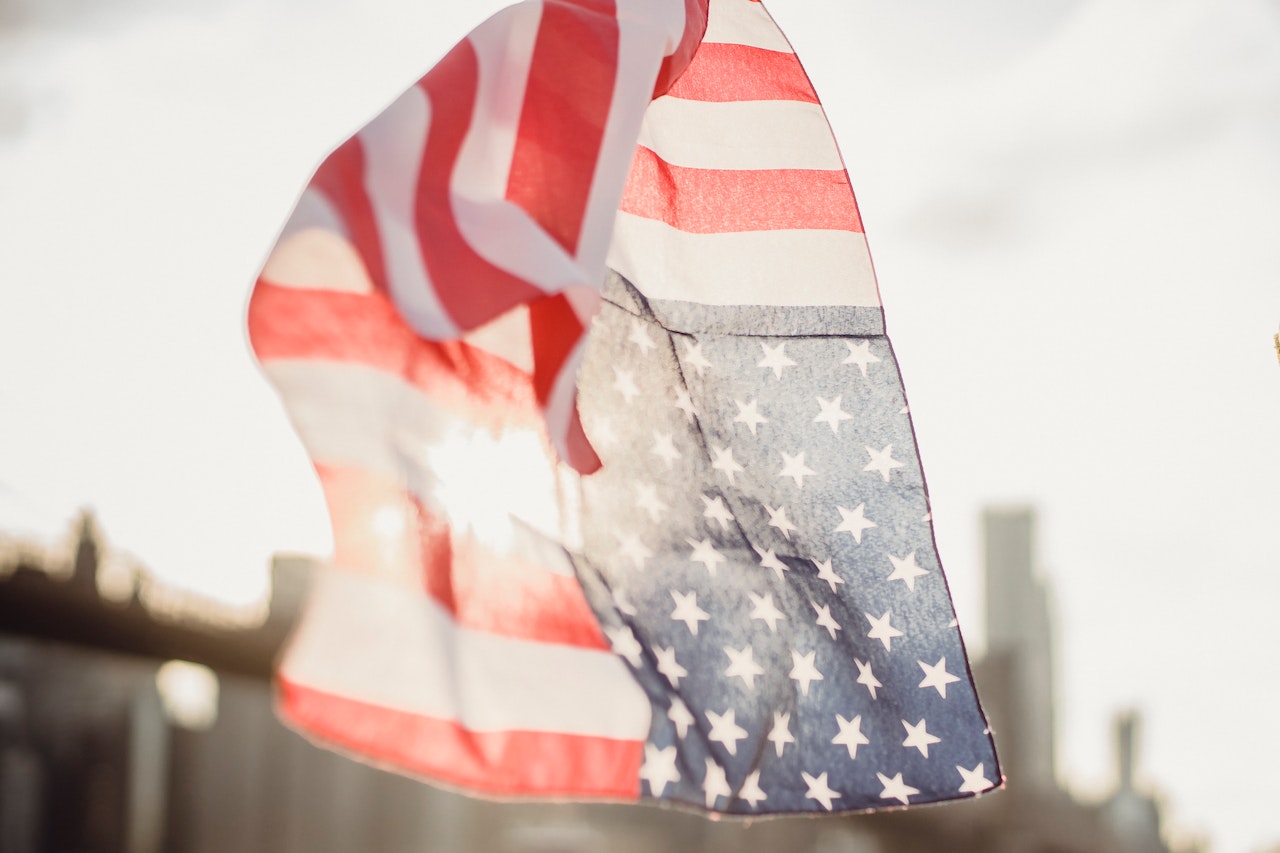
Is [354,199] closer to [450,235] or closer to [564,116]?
[450,235]

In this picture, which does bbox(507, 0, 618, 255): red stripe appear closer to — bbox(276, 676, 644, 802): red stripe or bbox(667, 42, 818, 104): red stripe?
bbox(667, 42, 818, 104): red stripe

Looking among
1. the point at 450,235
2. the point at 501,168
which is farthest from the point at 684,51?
the point at 450,235

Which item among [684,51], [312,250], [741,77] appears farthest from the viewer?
[741,77]

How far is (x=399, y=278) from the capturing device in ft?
9.41

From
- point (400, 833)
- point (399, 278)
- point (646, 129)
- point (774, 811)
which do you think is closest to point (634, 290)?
point (646, 129)

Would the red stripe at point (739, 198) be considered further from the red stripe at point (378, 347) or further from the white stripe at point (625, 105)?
the red stripe at point (378, 347)

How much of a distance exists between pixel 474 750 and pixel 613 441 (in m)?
0.96

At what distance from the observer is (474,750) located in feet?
9.26

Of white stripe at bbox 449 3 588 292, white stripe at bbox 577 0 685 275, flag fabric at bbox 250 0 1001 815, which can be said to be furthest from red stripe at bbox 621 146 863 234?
white stripe at bbox 449 3 588 292

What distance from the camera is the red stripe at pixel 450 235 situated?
2943 mm

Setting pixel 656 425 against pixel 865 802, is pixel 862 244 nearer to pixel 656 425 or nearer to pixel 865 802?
pixel 656 425

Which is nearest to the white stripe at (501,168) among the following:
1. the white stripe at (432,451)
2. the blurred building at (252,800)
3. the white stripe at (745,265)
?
the white stripe at (432,451)

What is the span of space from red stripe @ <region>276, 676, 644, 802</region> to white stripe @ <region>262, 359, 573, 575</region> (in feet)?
1.45

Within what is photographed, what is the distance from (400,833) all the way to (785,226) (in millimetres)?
46024
